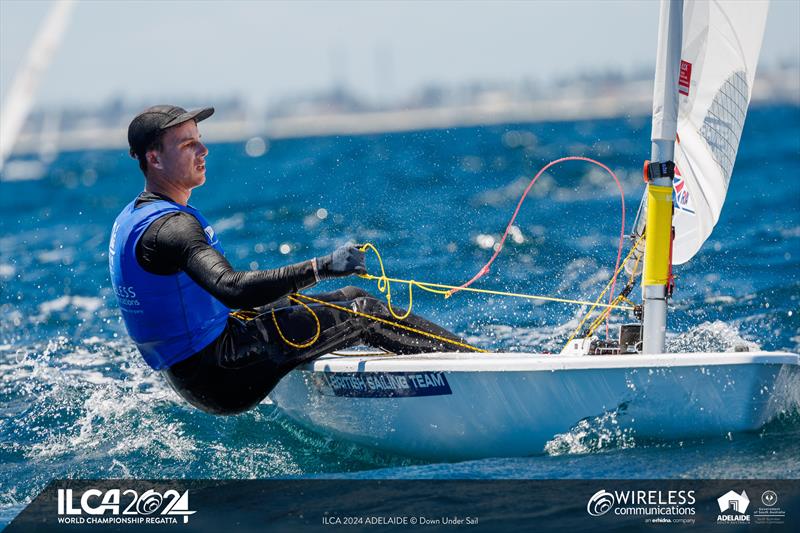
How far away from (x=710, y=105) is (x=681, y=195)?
0.41 m

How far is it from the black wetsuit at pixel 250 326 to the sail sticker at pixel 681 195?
1.21m

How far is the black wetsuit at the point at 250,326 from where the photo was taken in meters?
3.90

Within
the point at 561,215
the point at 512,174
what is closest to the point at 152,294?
the point at 561,215

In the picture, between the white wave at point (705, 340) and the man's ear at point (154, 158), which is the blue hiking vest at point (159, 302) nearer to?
the man's ear at point (154, 158)

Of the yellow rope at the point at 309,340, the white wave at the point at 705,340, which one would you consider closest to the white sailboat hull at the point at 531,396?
the yellow rope at the point at 309,340

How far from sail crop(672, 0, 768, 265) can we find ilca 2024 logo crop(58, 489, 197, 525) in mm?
2445

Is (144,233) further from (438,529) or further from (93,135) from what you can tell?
(93,135)

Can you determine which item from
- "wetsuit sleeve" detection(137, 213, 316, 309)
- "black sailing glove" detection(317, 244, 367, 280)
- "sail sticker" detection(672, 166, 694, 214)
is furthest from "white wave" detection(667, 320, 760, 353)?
"wetsuit sleeve" detection(137, 213, 316, 309)

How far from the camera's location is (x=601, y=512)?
3.81 m

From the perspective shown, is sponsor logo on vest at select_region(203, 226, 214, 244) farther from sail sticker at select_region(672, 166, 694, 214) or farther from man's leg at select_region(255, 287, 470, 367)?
sail sticker at select_region(672, 166, 694, 214)

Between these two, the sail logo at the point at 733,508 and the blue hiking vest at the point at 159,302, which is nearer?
the sail logo at the point at 733,508

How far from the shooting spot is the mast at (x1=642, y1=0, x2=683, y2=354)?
13.9 ft

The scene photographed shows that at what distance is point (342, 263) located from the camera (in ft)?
12.7

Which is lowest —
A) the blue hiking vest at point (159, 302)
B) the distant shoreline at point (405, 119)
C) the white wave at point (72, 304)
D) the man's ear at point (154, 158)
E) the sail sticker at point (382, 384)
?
the distant shoreline at point (405, 119)
